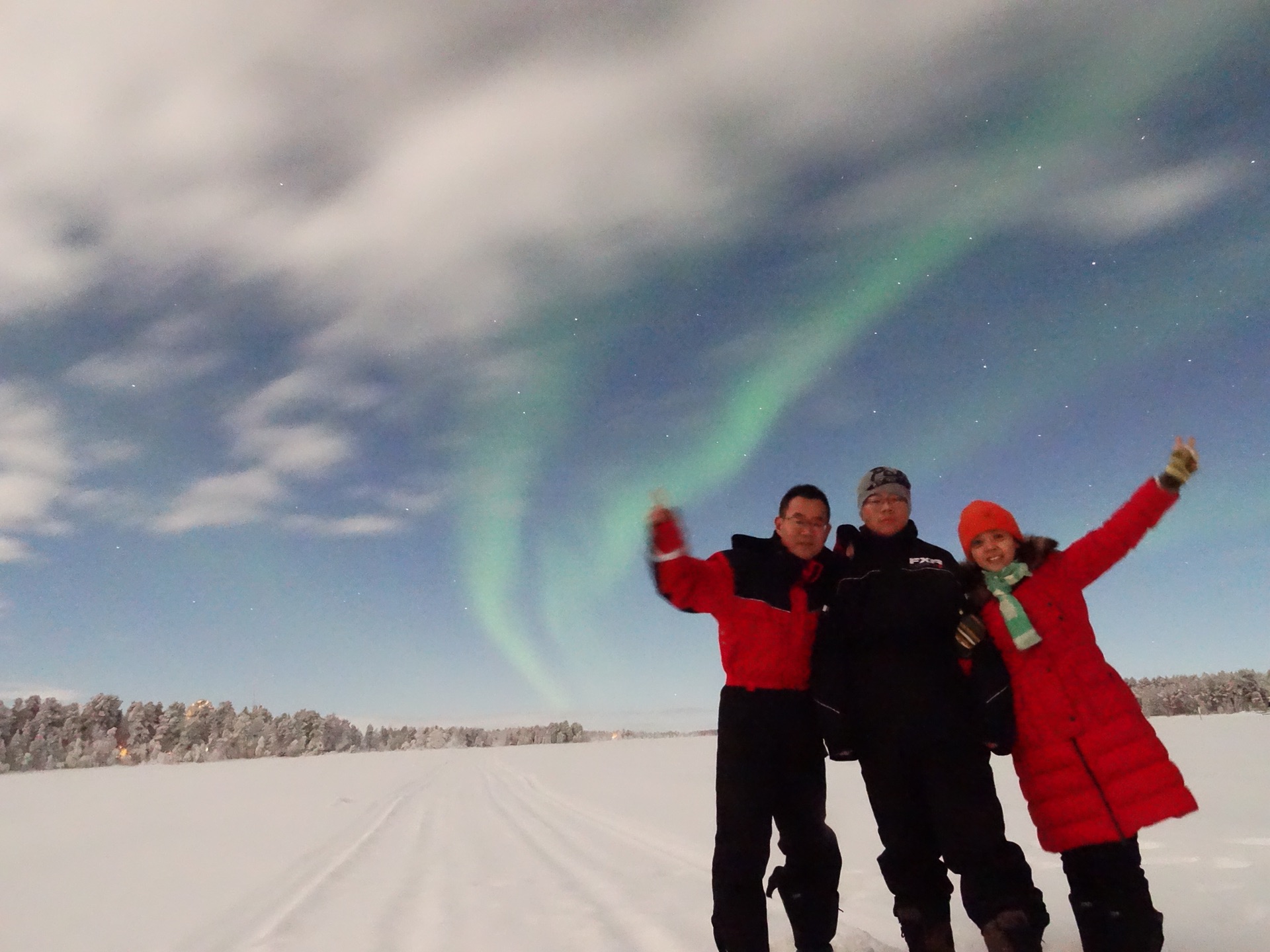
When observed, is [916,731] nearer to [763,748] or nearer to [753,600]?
[763,748]

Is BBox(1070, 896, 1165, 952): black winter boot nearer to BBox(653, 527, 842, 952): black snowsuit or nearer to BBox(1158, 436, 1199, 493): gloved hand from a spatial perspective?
BBox(653, 527, 842, 952): black snowsuit

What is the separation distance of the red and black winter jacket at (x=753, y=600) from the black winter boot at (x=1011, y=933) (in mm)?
1122

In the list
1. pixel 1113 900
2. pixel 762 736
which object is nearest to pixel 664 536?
pixel 762 736

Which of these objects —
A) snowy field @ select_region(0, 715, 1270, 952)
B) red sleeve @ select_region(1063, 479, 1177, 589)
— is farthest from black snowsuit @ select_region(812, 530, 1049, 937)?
snowy field @ select_region(0, 715, 1270, 952)

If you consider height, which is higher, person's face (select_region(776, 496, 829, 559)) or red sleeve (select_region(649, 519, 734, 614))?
person's face (select_region(776, 496, 829, 559))

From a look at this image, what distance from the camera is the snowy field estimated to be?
3945 millimetres

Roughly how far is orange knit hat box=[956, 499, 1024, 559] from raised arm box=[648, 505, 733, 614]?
119 centimetres

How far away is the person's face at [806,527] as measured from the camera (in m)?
3.52

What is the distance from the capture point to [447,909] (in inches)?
185

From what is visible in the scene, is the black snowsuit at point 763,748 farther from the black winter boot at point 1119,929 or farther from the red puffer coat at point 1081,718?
the black winter boot at point 1119,929

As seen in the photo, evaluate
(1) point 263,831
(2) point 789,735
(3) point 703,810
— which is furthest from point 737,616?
(1) point 263,831

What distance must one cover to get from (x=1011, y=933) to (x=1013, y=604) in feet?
4.13

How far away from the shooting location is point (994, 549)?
3334 millimetres

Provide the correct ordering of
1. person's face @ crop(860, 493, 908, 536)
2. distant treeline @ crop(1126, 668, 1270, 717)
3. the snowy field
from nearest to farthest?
person's face @ crop(860, 493, 908, 536) < the snowy field < distant treeline @ crop(1126, 668, 1270, 717)
